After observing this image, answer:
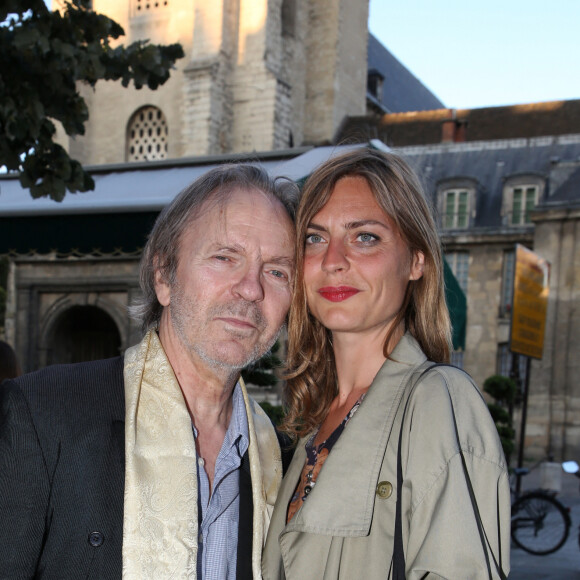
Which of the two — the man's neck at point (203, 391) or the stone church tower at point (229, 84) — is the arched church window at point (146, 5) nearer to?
the stone church tower at point (229, 84)

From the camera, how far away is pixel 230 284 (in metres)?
2.18

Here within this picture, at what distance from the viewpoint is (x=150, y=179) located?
615cm

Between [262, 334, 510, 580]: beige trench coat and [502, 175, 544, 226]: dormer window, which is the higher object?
[502, 175, 544, 226]: dormer window

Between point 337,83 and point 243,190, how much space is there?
89.7ft

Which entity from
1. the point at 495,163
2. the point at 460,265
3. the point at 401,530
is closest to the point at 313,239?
the point at 401,530

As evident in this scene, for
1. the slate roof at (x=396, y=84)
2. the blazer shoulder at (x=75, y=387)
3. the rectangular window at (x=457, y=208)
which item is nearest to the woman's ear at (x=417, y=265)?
the blazer shoulder at (x=75, y=387)

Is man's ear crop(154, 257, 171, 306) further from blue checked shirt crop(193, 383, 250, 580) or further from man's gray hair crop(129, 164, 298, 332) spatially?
blue checked shirt crop(193, 383, 250, 580)

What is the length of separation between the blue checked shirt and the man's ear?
39cm

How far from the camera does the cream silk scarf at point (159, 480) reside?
1887 millimetres

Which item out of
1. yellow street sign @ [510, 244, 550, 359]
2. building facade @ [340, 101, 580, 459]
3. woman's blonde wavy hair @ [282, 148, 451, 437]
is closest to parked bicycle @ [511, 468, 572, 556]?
yellow street sign @ [510, 244, 550, 359]

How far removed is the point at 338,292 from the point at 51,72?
3.15 metres

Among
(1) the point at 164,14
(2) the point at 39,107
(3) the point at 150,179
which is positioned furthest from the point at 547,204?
(2) the point at 39,107

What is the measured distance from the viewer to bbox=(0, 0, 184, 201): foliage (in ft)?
14.9

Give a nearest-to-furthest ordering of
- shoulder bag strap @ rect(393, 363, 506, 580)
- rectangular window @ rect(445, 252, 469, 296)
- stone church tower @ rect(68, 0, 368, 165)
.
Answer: shoulder bag strap @ rect(393, 363, 506, 580) < stone church tower @ rect(68, 0, 368, 165) < rectangular window @ rect(445, 252, 469, 296)
